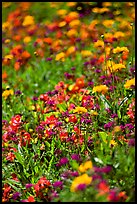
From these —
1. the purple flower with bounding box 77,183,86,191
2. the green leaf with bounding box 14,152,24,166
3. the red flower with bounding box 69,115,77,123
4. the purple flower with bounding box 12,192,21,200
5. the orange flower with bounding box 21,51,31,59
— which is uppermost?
the purple flower with bounding box 77,183,86,191

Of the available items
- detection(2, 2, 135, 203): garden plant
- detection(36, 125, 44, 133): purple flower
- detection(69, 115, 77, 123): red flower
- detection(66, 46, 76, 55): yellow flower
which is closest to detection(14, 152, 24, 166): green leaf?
detection(2, 2, 135, 203): garden plant

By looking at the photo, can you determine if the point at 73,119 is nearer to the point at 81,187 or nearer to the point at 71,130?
the point at 71,130

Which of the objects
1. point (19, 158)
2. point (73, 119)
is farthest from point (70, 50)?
point (19, 158)

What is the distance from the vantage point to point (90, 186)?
242 centimetres

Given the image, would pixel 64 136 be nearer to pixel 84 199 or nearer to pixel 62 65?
pixel 84 199

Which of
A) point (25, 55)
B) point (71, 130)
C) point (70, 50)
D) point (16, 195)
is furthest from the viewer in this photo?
point (25, 55)

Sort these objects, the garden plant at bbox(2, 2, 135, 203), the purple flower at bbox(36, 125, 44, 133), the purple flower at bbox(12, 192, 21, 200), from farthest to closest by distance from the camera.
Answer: the purple flower at bbox(36, 125, 44, 133), the purple flower at bbox(12, 192, 21, 200), the garden plant at bbox(2, 2, 135, 203)

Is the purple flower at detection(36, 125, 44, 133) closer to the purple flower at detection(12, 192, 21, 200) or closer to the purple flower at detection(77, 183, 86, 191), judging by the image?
the purple flower at detection(12, 192, 21, 200)

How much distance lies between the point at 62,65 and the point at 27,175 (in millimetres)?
2089

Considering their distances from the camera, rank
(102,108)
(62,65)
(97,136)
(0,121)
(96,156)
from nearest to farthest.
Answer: (96,156) → (97,136) → (102,108) → (0,121) → (62,65)

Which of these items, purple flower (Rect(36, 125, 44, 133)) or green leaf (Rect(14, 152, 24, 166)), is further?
purple flower (Rect(36, 125, 44, 133))

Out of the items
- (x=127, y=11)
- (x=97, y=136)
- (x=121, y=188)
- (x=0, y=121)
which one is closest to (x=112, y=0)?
(x=127, y=11)

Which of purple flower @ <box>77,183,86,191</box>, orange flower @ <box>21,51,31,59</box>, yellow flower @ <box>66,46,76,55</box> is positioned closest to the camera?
purple flower @ <box>77,183,86,191</box>

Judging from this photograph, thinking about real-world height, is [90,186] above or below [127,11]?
above
